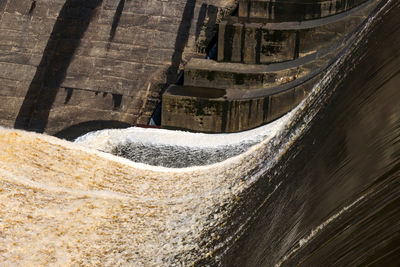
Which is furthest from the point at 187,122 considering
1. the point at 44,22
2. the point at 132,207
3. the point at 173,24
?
the point at 44,22

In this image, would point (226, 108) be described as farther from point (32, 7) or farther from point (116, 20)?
point (32, 7)

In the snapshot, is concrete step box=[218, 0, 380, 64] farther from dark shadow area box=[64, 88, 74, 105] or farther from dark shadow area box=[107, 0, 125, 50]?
dark shadow area box=[64, 88, 74, 105]

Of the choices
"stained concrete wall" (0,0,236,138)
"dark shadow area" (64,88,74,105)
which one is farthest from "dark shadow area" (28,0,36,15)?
"dark shadow area" (64,88,74,105)

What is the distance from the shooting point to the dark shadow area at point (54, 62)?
7.60 m

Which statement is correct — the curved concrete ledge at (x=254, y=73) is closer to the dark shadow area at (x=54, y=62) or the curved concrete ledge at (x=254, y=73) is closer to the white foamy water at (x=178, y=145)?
the white foamy water at (x=178, y=145)

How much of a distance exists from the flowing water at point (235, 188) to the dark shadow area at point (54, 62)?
186 cm

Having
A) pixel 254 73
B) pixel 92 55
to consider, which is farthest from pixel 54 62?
pixel 254 73

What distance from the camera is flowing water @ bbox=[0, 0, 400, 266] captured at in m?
1.92

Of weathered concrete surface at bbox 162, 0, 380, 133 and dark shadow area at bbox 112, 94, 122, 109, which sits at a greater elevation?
weathered concrete surface at bbox 162, 0, 380, 133

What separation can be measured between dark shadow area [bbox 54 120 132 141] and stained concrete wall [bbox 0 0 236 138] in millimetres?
18

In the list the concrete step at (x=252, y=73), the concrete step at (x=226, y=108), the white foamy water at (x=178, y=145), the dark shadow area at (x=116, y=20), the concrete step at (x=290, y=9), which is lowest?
the white foamy water at (x=178, y=145)

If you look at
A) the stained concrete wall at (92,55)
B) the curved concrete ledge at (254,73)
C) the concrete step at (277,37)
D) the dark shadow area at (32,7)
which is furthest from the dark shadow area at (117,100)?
the dark shadow area at (32,7)

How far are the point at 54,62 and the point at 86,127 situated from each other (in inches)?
54.6

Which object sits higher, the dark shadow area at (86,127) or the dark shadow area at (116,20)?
the dark shadow area at (116,20)
